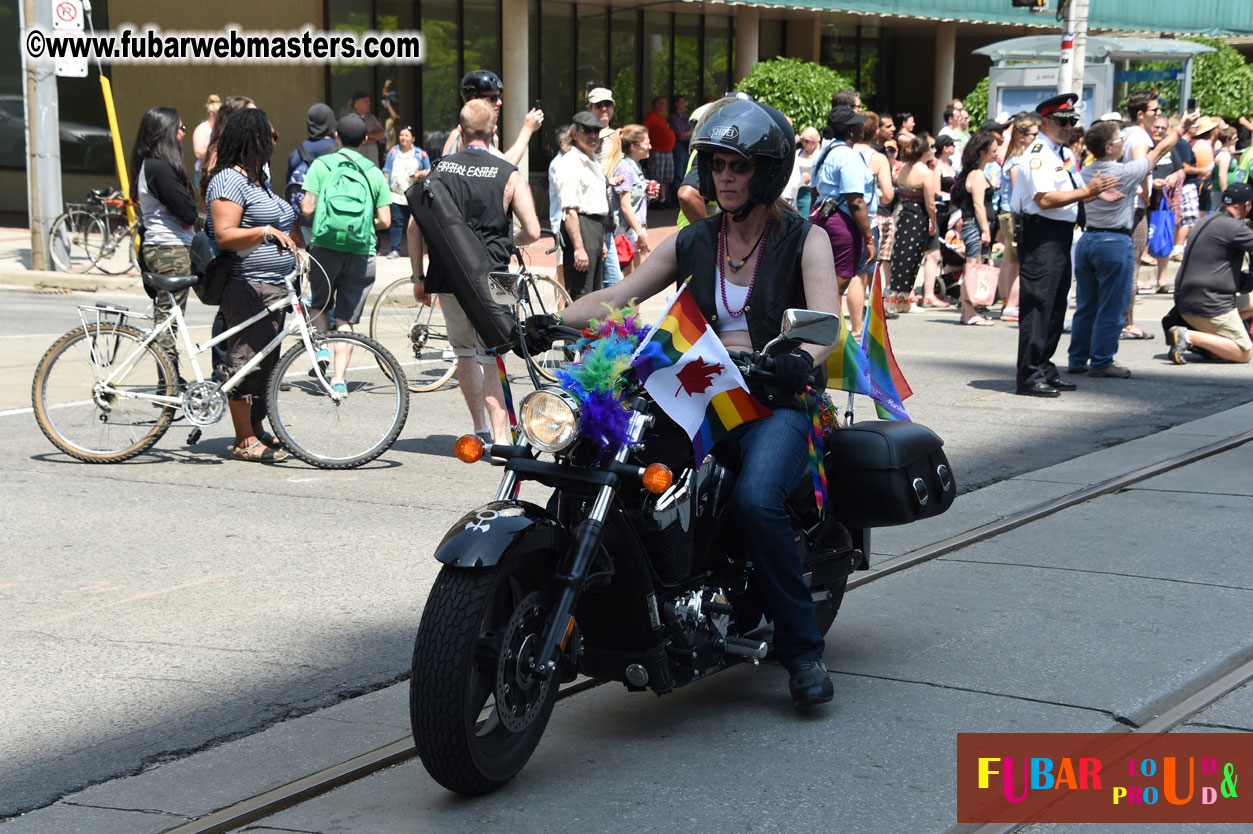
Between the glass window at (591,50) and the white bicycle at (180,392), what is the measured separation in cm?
2084

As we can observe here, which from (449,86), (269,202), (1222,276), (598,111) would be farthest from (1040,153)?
(449,86)

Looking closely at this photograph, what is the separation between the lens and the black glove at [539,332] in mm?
4188

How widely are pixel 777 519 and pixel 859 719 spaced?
2.24ft

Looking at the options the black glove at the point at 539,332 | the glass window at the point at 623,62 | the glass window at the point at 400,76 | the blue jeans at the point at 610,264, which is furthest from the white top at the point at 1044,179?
the glass window at the point at 623,62

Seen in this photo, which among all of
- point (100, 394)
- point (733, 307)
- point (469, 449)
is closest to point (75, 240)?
point (100, 394)

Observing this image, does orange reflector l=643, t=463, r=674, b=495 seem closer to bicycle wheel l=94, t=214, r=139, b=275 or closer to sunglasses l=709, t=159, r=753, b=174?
sunglasses l=709, t=159, r=753, b=174

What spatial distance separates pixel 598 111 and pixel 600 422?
923 centimetres

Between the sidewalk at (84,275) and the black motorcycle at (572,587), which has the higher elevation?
the black motorcycle at (572,587)

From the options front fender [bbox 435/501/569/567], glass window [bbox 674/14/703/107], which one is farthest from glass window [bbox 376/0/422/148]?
front fender [bbox 435/501/569/567]

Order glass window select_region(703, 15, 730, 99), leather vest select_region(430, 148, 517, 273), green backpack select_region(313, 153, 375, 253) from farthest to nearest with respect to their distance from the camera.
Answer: glass window select_region(703, 15, 730, 99), green backpack select_region(313, 153, 375, 253), leather vest select_region(430, 148, 517, 273)

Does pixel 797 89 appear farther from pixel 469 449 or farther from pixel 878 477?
pixel 469 449

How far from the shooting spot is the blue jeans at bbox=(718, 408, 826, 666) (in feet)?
14.2

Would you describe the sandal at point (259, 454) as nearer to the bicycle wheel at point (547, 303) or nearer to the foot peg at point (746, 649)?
the bicycle wheel at point (547, 303)

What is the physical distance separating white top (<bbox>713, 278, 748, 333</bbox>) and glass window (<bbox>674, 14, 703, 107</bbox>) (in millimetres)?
26566
